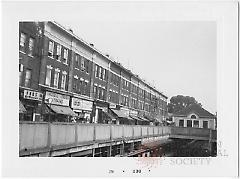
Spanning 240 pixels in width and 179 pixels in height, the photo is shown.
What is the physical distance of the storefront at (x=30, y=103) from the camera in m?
2.26

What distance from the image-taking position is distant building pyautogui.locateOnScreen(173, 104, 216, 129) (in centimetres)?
232

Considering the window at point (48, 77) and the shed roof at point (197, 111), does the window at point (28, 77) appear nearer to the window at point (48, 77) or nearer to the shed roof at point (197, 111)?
the window at point (48, 77)

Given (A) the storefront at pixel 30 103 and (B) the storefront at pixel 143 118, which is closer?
(A) the storefront at pixel 30 103

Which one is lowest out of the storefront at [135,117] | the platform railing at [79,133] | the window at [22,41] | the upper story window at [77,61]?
the platform railing at [79,133]

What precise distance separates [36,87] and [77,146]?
1.33 ft

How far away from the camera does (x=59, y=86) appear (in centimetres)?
230

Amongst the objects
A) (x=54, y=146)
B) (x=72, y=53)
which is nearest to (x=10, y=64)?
(x=72, y=53)

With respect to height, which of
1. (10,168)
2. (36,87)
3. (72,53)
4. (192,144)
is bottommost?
(10,168)

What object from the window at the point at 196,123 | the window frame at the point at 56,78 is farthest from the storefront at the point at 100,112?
the window at the point at 196,123

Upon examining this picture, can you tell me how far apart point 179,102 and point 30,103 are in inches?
33.3

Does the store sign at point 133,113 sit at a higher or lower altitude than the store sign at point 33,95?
lower

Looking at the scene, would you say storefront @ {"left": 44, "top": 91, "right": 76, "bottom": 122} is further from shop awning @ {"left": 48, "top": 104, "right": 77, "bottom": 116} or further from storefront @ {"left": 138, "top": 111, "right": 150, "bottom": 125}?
storefront @ {"left": 138, "top": 111, "right": 150, "bottom": 125}

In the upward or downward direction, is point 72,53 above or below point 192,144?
above

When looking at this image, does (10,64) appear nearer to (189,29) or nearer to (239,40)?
(189,29)
